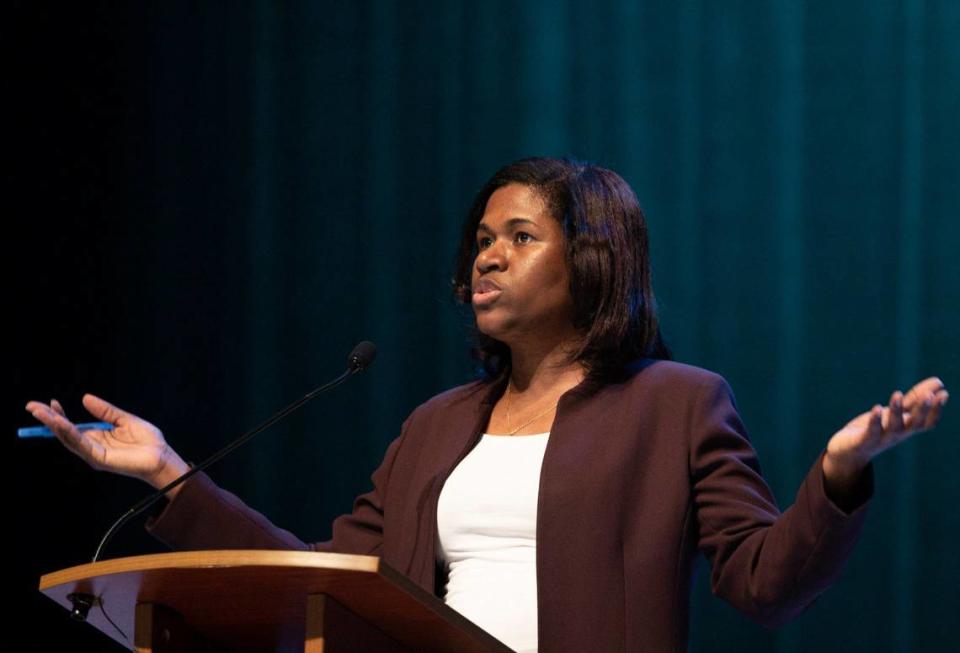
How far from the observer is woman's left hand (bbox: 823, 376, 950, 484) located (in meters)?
1.48

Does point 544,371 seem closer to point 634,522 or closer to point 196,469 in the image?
point 634,522

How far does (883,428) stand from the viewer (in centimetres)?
153

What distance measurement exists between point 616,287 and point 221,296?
179 cm

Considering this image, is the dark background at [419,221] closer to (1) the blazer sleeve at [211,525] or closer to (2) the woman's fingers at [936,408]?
(1) the blazer sleeve at [211,525]

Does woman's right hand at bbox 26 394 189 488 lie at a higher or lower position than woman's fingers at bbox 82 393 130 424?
lower

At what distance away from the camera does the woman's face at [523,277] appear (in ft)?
7.63

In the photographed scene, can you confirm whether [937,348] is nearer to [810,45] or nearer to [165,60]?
[810,45]

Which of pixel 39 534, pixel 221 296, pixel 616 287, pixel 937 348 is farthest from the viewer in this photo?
pixel 221 296

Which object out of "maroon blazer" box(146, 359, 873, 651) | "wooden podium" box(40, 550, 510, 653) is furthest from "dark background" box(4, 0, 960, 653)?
"wooden podium" box(40, 550, 510, 653)

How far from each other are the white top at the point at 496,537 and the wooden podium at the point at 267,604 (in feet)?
1.35

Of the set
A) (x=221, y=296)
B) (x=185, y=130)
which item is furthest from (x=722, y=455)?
(x=185, y=130)

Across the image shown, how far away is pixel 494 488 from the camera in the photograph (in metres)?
2.14

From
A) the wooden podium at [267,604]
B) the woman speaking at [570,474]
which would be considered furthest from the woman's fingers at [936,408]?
the wooden podium at [267,604]

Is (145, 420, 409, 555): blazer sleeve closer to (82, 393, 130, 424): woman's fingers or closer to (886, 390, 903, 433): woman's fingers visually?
(82, 393, 130, 424): woman's fingers
